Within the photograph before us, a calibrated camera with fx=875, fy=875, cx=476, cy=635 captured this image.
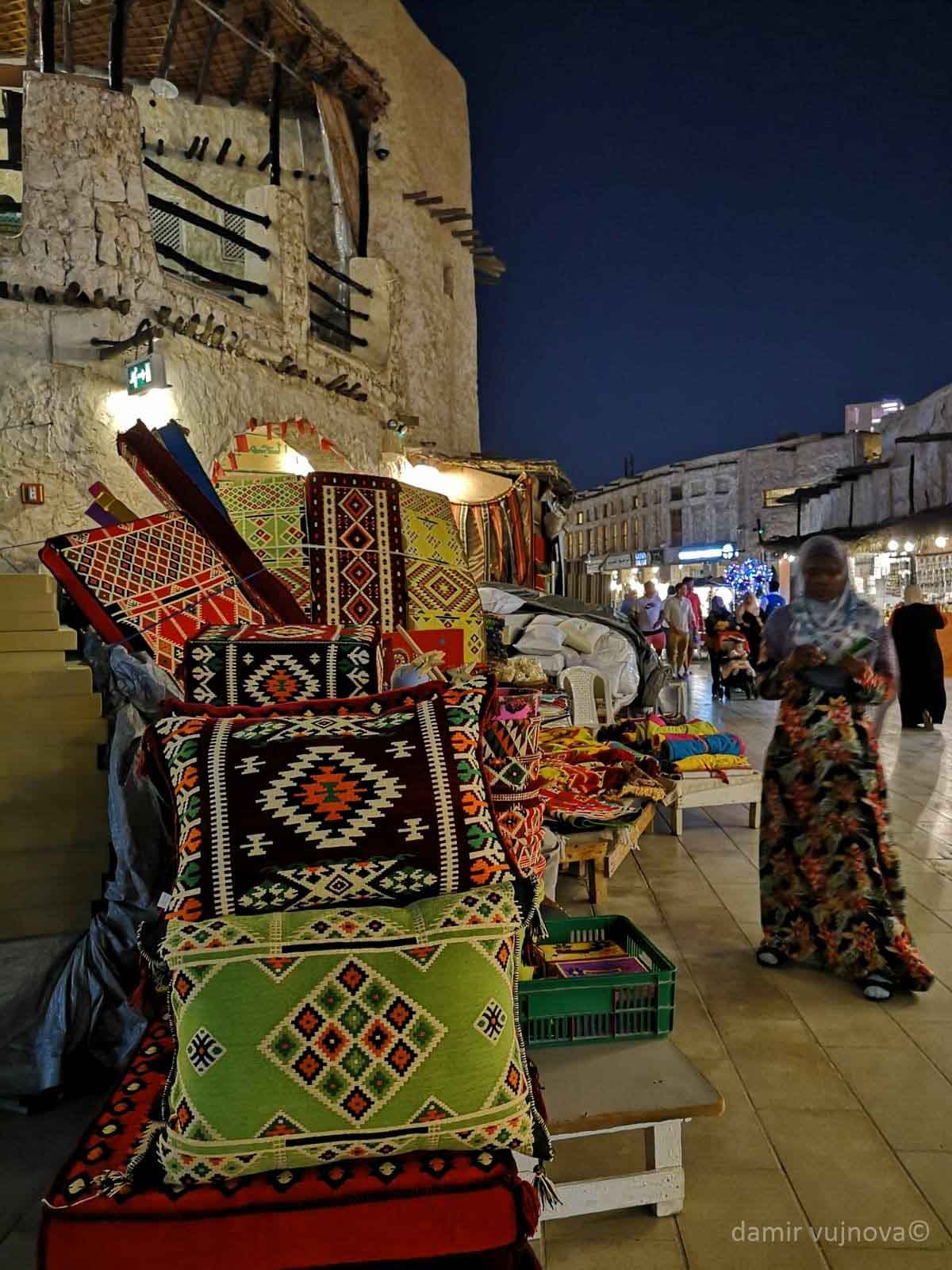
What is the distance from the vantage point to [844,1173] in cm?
215

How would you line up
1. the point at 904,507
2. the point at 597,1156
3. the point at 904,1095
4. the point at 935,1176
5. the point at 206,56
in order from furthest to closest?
the point at 904,507, the point at 206,56, the point at 904,1095, the point at 597,1156, the point at 935,1176

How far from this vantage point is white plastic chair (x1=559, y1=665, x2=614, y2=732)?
22.5 feet

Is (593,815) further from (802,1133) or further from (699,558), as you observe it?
(699,558)

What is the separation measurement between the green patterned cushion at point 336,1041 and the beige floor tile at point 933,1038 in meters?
1.81

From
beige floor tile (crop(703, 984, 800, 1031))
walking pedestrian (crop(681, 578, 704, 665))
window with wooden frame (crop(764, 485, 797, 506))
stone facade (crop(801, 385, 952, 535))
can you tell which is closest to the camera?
beige floor tile (crop(703, 984, 800, 1031))

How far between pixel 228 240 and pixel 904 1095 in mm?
9204

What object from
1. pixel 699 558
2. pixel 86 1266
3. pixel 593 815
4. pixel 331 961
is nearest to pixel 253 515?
pixel 593 815

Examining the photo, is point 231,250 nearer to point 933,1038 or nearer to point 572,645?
point 572,645

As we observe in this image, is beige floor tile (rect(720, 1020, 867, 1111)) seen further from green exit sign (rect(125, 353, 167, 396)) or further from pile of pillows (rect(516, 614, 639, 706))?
green exit sign (rect(125, 353, 167, 396))

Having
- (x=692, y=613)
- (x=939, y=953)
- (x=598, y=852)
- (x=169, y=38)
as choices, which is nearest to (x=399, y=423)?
(x=169, y=38)

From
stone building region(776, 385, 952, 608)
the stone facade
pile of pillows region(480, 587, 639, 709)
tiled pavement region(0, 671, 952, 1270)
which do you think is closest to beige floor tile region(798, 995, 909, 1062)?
tiled pavement region(0, 671, 952, 1270)

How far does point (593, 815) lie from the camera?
429 centimetres

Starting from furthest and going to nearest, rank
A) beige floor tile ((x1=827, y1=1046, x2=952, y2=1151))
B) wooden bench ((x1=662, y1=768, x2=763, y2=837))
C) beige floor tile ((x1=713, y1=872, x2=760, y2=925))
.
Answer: wooden bench ((x1=662, y1=768, x2=763, y2=837)), beige floor tile ((x1=713, y1=872, x2=760, y2=925)), beige floor tile ((x1=827, y1=1046, x2=952, y2=1151))

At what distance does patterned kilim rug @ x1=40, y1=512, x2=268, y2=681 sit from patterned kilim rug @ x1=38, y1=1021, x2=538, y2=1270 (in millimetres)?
1516
